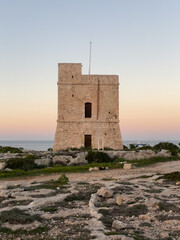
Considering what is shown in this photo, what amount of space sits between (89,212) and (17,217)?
164 centimetres

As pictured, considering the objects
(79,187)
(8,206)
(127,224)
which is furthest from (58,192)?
(127,224)

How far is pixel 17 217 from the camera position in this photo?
19.7ft

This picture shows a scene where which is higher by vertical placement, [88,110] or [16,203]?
[88,110]

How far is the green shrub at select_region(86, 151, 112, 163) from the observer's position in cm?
1882

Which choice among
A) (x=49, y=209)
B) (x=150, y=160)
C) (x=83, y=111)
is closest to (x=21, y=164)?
(x=150, y=160)

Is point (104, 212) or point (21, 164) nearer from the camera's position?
point (104, 212)

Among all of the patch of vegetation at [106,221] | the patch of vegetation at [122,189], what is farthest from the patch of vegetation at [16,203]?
the patch of vegetation at [122,189]

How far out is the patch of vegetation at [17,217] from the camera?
5883mm

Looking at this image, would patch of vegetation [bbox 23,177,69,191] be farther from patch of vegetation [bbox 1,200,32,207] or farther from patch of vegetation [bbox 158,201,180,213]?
patch of vegetation [bbox 158,201,180,213]

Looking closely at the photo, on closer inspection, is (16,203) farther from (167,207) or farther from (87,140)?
(87,140)

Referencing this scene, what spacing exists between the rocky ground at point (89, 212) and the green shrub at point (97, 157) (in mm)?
8663

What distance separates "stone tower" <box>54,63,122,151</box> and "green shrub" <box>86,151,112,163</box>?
933 cm

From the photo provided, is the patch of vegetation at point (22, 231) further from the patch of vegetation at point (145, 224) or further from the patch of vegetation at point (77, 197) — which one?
the patch of vegetation at point (77, 197)

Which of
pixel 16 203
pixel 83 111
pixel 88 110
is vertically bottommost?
pixel 16 203
